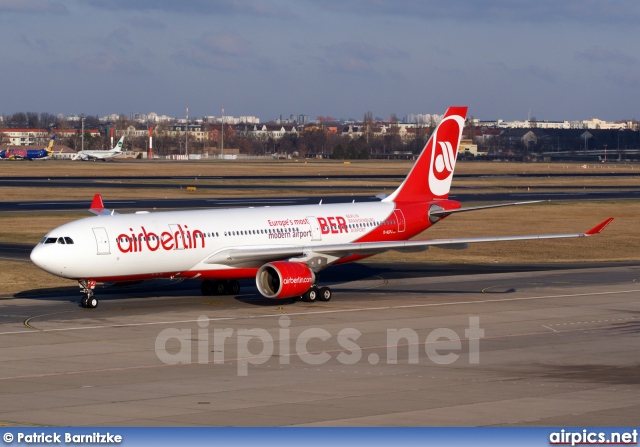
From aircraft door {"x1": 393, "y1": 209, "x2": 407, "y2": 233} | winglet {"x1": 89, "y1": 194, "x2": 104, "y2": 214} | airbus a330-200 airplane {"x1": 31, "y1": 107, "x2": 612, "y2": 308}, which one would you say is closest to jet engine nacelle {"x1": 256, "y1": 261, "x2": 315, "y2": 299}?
airbus a330-200 airplane {"x1": 31, "y1": 107, "x2": 612, "y2": 308}

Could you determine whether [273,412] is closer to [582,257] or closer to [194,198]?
[582,257]

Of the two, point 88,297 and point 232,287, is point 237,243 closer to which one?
point 232,287

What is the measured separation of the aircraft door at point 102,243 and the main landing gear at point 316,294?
30.3ft

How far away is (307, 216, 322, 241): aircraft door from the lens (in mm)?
49094

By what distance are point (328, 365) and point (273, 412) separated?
7.37m

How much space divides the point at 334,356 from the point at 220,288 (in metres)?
16.4

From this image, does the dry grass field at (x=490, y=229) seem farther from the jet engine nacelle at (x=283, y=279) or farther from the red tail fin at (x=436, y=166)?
the jet engine nacelle at (x=283, y=279)

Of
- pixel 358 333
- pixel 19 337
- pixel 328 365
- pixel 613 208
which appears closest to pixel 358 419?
pixel 328 365

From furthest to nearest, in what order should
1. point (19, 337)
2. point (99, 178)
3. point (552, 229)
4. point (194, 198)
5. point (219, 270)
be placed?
1. point (99, 178)
2. point (194, 198)
3. point (552, 229)
4. point (219, 270)
5. point (19, 337)

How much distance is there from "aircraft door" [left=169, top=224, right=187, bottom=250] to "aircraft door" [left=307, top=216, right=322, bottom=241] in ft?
22.6

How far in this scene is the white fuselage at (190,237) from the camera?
141 ft

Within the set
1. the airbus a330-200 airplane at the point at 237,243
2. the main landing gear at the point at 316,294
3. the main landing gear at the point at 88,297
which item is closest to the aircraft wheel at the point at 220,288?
the airbus a330-200 airplane at the point at 237,243

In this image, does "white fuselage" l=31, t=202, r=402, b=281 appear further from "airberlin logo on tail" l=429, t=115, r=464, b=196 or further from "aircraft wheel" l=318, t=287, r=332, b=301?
"airberlin logo on tail" l=429, t=115, r=464, b=196

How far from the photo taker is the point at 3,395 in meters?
27.6
